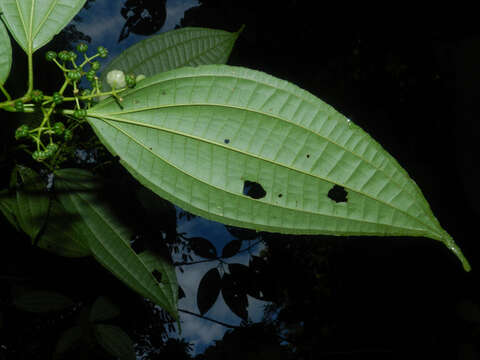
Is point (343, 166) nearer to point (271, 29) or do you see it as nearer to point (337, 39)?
point (271, 29)

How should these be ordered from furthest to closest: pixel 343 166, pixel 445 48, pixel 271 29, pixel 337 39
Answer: pixel 337 39 < pixel 271 29 < pixel 445 48 < pixel 343 166

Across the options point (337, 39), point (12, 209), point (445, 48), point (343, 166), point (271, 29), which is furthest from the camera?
point (337, 39)

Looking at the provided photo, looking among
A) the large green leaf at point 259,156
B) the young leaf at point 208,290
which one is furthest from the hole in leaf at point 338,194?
the young leaf at point 208,290

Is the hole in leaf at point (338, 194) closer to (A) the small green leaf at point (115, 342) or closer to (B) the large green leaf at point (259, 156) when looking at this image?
(B) the large green leaf at point (259, 156)

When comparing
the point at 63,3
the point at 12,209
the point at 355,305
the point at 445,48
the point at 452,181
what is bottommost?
the point at 355,305

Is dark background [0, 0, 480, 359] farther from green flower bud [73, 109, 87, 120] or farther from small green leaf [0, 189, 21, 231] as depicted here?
green flower bud [73, 109, 87, 120]

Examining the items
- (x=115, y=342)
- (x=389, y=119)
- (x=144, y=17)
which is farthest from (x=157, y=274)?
(x=389, y=119)

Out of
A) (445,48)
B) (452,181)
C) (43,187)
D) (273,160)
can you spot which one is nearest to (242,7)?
(445,48)
